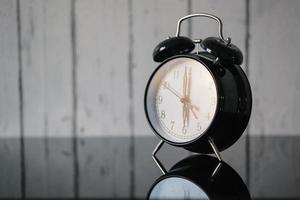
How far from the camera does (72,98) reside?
1.43 metres

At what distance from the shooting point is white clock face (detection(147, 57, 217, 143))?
0.85m

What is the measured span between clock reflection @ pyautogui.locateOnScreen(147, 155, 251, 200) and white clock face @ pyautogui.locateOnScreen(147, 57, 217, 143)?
0.07 m

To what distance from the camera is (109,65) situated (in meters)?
1.40

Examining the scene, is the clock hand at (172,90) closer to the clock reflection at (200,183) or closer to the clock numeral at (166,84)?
the clock numeral at (166,84)

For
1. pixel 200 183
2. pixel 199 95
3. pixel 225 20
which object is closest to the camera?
pixel 200 183

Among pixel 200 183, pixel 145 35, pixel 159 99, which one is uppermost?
pixel 145 35

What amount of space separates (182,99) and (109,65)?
22.4 inches

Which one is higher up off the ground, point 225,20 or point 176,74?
point 225,20

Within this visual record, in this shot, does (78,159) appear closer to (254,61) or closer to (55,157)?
(55,157)

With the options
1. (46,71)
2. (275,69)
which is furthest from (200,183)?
(46,71)

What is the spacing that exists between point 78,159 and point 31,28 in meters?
0.58

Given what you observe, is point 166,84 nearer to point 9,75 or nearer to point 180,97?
point 180,97

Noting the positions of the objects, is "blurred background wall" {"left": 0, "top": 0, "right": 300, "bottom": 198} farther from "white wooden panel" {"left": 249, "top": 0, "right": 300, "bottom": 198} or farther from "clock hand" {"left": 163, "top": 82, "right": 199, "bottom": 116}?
"clock hand" {"left": 163, "top": 82, "right": 199, "bottom": 116}

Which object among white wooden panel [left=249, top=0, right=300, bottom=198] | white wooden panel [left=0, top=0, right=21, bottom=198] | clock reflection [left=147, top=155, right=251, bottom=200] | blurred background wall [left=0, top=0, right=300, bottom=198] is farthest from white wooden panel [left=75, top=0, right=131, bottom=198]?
clock reflection [left=147, top=155, right=251, bottom=200]
